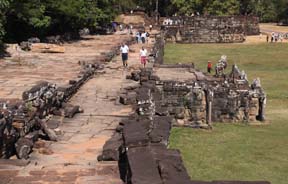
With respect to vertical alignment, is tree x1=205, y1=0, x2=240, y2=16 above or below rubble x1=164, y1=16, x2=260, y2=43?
above

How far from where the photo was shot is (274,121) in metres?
18.8

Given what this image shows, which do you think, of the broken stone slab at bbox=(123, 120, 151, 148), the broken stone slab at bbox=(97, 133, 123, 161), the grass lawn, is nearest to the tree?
the grass lawn

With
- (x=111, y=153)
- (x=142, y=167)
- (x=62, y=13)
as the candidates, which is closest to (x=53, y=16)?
(x=62, y=13)

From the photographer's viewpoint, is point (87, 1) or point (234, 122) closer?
point (234, 122)

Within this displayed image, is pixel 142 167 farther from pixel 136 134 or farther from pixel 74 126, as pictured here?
pixel 74 126

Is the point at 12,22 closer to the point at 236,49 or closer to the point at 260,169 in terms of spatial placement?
the point at 236,49

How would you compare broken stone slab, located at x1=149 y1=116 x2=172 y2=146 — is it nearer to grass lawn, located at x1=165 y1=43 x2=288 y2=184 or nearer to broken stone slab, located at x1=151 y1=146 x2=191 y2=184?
broken stone slab, located at x1=151 y1=146 x2=191 y2=184

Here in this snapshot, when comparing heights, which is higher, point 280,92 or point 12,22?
point 12,22

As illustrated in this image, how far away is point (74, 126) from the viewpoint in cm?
1269

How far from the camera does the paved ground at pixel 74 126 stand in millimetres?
8875

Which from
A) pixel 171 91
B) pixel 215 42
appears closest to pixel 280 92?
pixel 171 91

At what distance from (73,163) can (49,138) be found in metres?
1.77

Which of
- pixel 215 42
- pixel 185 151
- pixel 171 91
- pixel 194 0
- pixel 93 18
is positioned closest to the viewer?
pixel 185 151

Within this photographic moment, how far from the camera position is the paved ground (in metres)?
8.88
